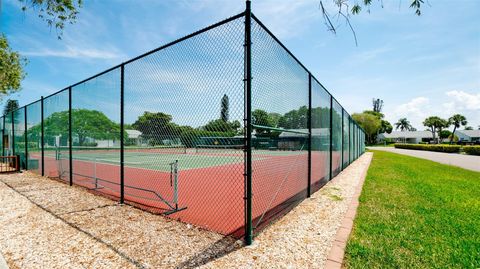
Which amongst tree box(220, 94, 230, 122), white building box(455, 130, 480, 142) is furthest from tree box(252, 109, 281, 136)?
white building box(455, 130, 480, 142)

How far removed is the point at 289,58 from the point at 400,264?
3.40 meters

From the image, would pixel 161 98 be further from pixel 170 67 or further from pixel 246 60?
pixel 246 60

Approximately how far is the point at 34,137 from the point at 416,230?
12.4 m

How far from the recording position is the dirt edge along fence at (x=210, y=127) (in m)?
3.30

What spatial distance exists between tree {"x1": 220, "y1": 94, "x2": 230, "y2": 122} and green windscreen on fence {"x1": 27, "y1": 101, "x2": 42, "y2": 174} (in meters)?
9.01

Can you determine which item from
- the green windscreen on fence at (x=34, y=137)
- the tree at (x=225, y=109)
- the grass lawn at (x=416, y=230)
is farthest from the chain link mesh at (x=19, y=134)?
the grass lawn at (x=416, y=230)

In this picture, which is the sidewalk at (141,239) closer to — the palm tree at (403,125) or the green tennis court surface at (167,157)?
the green tennis court surface at (167,157)

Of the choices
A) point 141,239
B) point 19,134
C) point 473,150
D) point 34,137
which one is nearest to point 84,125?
point 34,137

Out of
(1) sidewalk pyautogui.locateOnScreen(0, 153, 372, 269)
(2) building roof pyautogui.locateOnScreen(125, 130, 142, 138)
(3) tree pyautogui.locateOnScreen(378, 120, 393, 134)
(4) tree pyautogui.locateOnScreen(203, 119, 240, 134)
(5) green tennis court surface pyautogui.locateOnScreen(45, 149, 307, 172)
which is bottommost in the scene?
(1) sidewalk pyautogui.locateOnScreen(0, 153, 372, 269)

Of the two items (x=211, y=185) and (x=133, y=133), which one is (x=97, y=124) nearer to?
(x=133, y=133)

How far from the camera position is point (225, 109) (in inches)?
130

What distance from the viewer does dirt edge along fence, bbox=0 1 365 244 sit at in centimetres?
330

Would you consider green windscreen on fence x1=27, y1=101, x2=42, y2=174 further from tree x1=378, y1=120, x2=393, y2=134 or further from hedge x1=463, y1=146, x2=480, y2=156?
tree x1=378, y1=120, x2=393, y2=134

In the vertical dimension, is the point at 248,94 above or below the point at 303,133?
above
